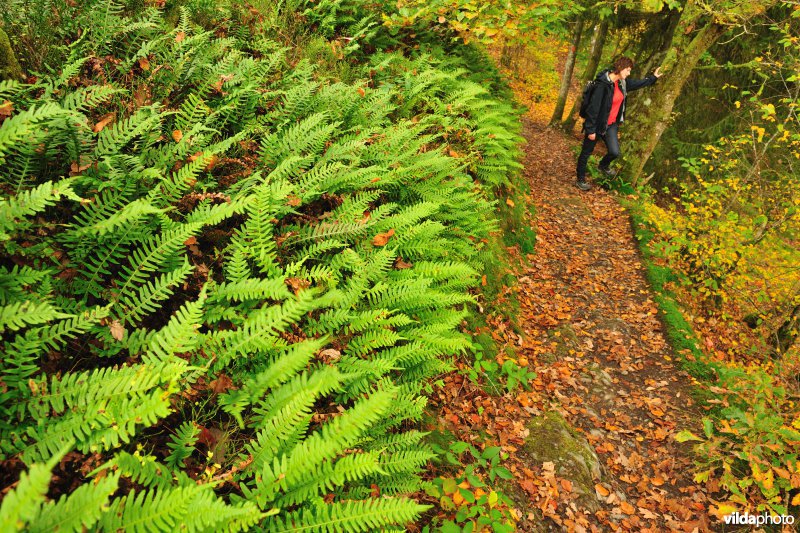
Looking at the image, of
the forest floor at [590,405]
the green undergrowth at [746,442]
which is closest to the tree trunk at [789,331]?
the green undergrowth at [746,442]

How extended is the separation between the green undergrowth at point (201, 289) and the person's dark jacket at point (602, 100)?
629 cm

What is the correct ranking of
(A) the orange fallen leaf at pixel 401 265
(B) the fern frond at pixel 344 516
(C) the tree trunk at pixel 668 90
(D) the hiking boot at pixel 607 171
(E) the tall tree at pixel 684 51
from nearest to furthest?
(B) the fern frond at pixel 344 516, (A) the orange fallen leaf at pixel 401 265, (E) the tall tree at pixel 684 51, (C) the tree trunk at pixel 668 90, (D) the hiking boot at pixel 607 171

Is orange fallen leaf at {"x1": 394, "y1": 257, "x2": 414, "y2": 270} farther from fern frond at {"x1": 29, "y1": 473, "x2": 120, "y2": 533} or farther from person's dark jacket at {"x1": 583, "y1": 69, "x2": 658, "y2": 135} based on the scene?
person's dark jacket at {"x1": 583, "y1": 69, "x2": 658, "y2": 135}

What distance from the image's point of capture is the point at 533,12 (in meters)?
7.29

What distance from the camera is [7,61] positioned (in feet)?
10.3

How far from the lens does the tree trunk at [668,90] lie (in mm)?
9570

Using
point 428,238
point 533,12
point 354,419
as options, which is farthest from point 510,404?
point 533,12

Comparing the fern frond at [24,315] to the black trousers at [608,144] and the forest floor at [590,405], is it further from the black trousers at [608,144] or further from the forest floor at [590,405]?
the black trousers at [608,144]

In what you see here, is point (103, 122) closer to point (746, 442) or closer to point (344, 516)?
point (344, 516)

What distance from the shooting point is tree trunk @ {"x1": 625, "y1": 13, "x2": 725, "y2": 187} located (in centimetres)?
957

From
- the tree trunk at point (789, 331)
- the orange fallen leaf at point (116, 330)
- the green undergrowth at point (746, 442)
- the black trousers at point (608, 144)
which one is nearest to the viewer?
the orange fallen leaf at point (116, 330)

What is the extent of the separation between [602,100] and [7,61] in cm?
1035

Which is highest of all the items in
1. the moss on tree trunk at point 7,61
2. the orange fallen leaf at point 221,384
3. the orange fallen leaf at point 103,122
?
the moss on tree trunk at point 7,61

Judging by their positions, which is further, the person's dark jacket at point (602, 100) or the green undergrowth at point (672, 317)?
the person's dark jacket at point (602, 100)
